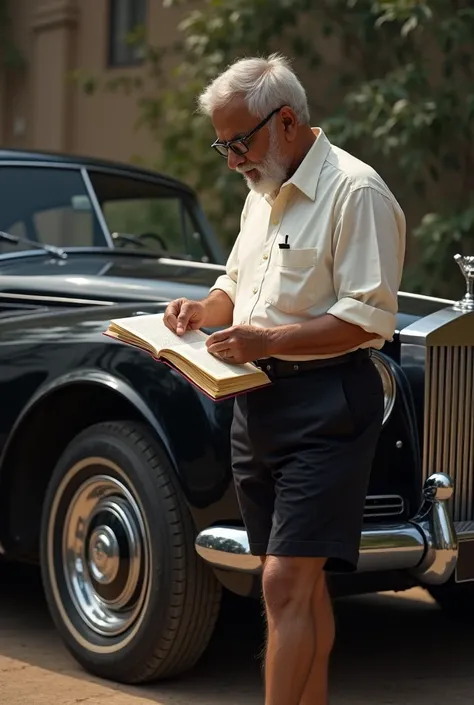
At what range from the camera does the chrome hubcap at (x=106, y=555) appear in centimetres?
402

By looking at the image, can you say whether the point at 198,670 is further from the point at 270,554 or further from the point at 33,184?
the point at 33,184

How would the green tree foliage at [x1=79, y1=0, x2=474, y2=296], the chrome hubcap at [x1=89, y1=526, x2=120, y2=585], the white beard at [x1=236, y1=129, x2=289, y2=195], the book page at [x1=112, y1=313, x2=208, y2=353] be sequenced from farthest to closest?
the green tree foliage at [x1=79, y1=0, x2=474, y2=296] < the chrome hubcap at [x1=89, y1=526, x2=120, y2=585] < the book page at [x1=112, y1=313, x2=208, y2=353] < the white beard at [x1=236, y1=129, x2=289, y2=195]

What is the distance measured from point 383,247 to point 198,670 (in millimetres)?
1708

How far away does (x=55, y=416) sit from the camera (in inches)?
175

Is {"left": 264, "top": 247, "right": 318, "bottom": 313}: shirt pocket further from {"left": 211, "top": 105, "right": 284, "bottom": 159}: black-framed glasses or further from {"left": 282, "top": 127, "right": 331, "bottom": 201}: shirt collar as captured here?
{"left": 211, "top": 105, "right": 284, "bottom": 159}: black-framed glasses

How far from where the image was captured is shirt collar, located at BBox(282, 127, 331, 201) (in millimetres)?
3160

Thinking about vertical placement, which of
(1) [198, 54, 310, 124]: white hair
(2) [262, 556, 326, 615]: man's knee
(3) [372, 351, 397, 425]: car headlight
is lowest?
(2) [262, 556, 326, 615]: man's knee

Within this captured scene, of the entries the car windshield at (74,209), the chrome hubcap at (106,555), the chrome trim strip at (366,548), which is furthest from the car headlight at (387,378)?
the car windshield at (74,209)

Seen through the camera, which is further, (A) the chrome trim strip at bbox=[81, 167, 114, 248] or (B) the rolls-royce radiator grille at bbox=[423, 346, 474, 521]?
(A) the chrome trim strip at bbox=[81, 167, 114, 248]

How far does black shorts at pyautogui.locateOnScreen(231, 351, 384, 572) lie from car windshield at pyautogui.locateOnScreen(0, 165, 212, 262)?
105 inches

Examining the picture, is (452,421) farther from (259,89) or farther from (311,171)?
(259,89)

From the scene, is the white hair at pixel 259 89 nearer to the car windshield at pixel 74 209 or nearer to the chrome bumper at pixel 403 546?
the chrome bumper at pixel 403 546

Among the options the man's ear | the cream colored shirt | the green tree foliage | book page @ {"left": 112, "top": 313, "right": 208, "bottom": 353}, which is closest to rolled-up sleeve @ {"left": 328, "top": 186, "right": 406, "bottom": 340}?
the cream colored shirt

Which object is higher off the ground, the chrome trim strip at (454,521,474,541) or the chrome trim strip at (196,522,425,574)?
the chrome trim strip at (196,522,425,574)
